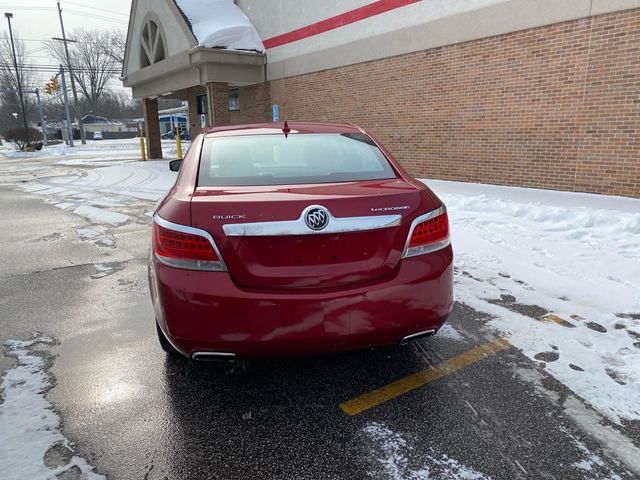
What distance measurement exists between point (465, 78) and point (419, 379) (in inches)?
349

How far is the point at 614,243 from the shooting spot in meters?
5.61

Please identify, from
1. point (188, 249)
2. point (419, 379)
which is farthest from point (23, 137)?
point (419, 379)

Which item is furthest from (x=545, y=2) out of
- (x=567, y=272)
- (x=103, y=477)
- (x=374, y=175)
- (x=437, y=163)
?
(x=103, y=477)

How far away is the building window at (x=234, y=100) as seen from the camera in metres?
19.1

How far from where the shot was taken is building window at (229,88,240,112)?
1911 centimetres

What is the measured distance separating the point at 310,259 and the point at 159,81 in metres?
19.9

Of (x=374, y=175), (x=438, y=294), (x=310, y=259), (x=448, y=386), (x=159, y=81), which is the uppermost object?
(x=159, y=81)

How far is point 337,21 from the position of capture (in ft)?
43.3

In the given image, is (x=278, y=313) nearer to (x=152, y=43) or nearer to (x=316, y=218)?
(x=316, y=218)

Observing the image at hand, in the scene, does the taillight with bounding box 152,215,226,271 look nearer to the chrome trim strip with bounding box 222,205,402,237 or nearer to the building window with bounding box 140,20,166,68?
the chrome trim strip with bounding box 222,205,402,237

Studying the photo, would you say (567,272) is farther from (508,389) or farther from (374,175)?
(374,175)

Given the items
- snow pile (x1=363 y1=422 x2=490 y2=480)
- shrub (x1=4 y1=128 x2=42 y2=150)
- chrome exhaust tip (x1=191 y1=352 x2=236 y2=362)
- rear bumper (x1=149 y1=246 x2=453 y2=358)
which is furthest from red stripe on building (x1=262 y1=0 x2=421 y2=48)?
shrub (x1=4 y1=128 x2=42 y2=150)

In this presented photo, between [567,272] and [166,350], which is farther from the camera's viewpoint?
[567,272]

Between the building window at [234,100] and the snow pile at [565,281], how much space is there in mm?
13259
